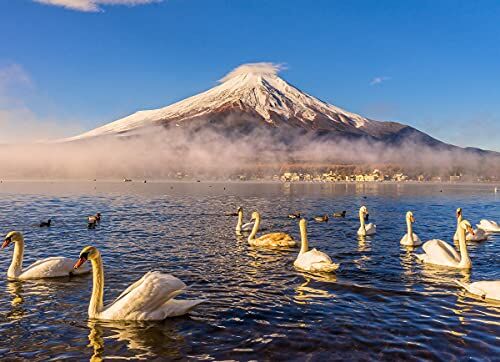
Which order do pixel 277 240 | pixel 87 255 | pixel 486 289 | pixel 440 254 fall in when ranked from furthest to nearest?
pixel 277 240 < pixel 440 254 < pixel 486 289 < pixel 87 255

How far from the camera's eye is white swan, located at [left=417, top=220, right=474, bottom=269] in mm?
17250

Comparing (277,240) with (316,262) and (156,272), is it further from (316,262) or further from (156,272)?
(156,272)

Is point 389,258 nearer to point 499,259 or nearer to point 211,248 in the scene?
point 499,259

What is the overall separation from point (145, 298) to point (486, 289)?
32.1 ft

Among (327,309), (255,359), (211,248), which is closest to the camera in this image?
(255,359)

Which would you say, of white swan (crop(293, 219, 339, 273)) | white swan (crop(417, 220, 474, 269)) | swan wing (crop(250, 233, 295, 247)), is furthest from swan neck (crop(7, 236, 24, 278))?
white swan (crop(417, 220, 474, 269))

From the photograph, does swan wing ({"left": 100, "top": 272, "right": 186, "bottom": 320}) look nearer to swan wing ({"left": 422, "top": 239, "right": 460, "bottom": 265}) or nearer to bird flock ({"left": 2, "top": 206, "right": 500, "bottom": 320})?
bird flock ({"left": 2, "top": 206, "right": 500, "bottom": 320})

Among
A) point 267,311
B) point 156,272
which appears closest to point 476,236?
point 267,311

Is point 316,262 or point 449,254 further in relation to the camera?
point 449,254

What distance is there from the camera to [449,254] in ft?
58.6

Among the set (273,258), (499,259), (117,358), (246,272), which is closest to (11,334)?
(117,358)

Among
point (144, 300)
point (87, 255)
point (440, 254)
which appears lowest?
point (144, 300)

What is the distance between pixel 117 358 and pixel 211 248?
13602 mm

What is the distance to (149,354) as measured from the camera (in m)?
9.49
